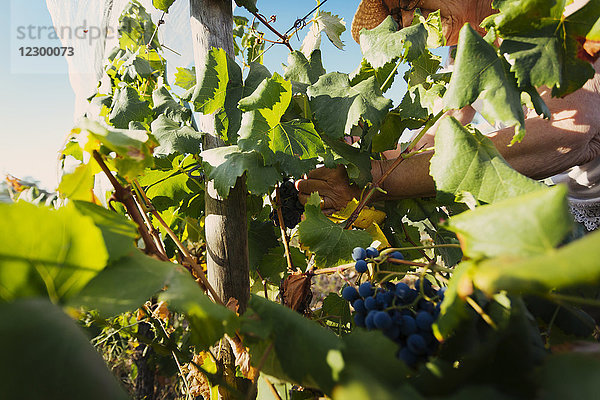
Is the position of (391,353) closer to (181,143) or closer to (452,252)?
(181,143)

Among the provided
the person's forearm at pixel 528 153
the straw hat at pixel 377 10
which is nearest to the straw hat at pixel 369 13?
the straw hat at pixel 377 10

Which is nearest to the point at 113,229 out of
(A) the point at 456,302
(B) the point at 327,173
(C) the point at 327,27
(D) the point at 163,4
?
(A) the point at 456,302

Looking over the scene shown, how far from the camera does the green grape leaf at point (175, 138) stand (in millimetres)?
844

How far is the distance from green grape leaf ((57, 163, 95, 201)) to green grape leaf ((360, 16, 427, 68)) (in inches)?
22.1

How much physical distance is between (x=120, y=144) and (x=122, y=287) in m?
0.16

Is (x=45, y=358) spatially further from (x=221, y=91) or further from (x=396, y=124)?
(x=396, y=124)

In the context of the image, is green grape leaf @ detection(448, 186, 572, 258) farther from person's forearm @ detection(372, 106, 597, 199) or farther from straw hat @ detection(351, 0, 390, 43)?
→ straw hat @ detection(351, 0, 390, 43)

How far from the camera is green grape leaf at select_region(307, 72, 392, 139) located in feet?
2.43

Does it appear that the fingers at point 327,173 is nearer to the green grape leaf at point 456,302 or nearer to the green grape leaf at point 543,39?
the green grape leaf at point 543,39

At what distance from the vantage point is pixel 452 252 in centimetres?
104

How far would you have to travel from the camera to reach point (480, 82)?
0.53 meters

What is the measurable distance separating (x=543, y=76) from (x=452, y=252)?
619 millimetres

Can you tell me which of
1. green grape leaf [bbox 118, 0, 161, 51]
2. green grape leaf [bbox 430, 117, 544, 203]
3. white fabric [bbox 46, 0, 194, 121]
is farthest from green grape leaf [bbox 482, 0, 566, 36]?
green grape leaf [bbox 118, 0, 161, 51]

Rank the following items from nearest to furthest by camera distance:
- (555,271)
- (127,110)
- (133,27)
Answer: (555,271), (127,110), (133,27)
